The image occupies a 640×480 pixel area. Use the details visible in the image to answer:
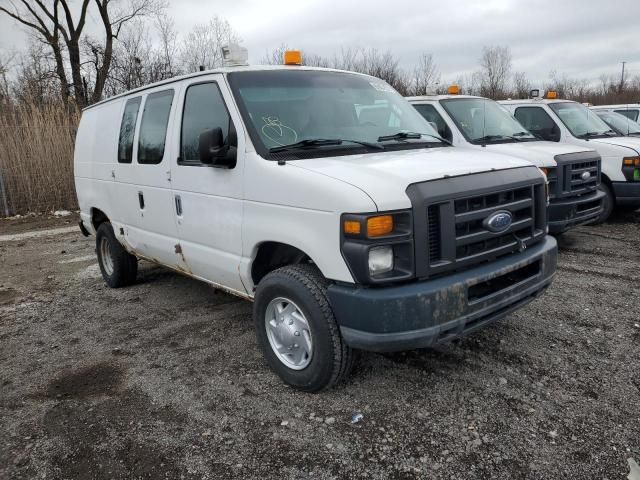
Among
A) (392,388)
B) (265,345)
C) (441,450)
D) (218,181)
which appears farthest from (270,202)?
(441,450)

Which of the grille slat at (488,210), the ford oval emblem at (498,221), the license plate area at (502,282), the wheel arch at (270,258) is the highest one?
the grille slat at (488,210)

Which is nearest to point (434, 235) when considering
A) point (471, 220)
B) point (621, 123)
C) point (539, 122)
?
point (471, 220)

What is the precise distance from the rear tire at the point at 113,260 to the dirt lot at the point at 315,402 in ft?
2.80

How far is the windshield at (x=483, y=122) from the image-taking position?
7.24 metres

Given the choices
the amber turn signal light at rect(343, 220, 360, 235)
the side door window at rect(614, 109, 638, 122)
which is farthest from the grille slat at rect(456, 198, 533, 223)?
the side door window at rect(614, 109, 638, 122)

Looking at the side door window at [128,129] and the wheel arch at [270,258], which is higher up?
the side door window at [128,129]

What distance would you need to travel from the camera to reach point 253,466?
2.76 metres

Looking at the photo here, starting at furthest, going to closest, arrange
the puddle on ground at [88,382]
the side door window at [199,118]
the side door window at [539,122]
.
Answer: the side door window at [539,122] < the side door window at [199,118] < the puddle on ground at [88,382]

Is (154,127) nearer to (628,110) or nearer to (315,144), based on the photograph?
(315,144)

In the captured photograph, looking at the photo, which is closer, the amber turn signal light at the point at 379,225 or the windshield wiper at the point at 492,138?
the amber turn signal light at the point at 379,225

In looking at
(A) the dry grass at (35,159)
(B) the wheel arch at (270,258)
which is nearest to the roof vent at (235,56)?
(B) the wheel arch at (270,258)

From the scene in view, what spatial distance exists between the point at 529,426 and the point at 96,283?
5.42m

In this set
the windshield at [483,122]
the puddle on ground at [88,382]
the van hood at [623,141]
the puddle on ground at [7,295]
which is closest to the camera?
the puddle on ground at [88,382]

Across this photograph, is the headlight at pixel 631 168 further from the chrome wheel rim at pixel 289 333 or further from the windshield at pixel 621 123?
the chrome wheel rim at pixel 289 333
